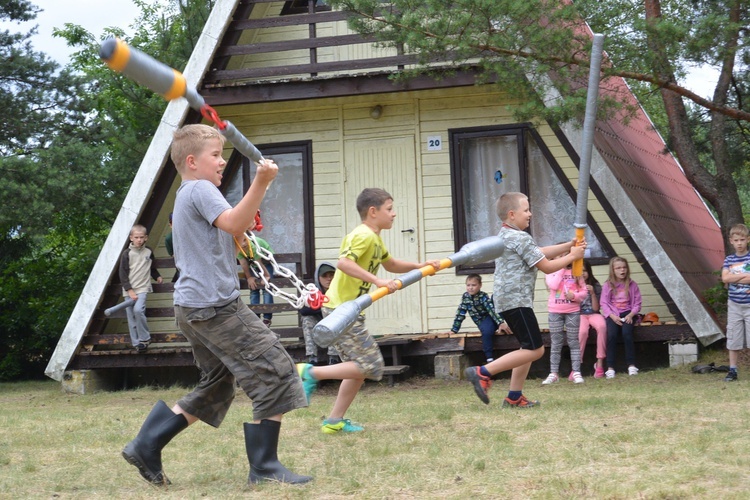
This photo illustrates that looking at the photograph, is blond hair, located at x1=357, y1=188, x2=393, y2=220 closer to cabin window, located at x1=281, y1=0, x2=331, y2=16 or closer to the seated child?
the seated child

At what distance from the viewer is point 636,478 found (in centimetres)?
475

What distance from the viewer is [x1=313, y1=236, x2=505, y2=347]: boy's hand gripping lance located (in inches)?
225

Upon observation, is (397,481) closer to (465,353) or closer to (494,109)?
(465,353)

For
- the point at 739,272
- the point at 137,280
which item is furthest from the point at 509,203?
the point at 137,280

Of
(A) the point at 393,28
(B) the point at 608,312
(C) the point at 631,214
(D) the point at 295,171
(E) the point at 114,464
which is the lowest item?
(E) the point at 114,464

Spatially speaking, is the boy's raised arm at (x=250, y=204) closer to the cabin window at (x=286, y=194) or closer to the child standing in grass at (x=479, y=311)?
the child standing in grass at (x=479, y=311)

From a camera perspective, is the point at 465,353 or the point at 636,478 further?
the point at 465,353

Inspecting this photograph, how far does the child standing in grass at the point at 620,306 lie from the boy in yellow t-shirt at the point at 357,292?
4.97 metres

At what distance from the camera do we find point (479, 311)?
11.9 metres

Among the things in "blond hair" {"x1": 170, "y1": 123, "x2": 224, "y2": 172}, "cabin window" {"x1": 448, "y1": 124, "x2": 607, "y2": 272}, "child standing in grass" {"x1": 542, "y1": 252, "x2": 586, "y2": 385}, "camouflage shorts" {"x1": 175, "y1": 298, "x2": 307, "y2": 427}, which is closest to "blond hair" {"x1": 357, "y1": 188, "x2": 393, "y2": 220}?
"blond hair" {"x1": 170, "y1": 123, "x2": 224, "y2": 172}

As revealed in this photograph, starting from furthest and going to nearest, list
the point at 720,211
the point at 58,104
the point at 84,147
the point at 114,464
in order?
the point at 58,104, the point at 84,147, the point at 720,211, the point at 114,464

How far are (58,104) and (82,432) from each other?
9570 millimetres

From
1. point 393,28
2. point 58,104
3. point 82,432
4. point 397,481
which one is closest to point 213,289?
point 397,481

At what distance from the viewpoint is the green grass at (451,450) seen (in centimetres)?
477
